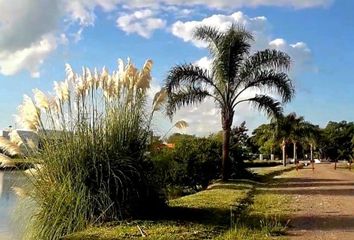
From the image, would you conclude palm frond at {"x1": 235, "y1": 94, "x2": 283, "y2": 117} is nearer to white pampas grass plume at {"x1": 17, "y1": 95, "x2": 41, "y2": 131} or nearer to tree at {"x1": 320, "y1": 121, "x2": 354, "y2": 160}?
white pampas grass plume at {"x1": 17, "y1": 95, "x2": 41, "y2": 131}

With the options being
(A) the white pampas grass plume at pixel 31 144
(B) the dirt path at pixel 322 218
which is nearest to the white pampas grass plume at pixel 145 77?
(A) the white pampas grass plume at pixel 31 144

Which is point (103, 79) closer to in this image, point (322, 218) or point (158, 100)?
point (158, 100)

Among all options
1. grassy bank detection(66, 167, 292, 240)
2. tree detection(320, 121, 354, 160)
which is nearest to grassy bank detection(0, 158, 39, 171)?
grassy bank detection(66, 167, 292, 240)

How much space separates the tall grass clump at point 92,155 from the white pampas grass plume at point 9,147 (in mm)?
403

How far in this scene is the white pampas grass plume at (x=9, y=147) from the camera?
988 cm

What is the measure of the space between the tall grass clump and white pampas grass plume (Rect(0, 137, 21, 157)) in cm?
40

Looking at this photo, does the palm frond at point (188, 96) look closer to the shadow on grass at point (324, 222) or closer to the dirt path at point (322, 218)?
the dirt path at point (322, 218)

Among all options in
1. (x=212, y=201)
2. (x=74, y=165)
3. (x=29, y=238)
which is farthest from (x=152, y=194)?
(x=212, y=201)

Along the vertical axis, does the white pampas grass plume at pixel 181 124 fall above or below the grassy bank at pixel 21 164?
above

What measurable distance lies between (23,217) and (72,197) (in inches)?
54.4

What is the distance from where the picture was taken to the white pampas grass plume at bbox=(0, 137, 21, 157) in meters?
9.88

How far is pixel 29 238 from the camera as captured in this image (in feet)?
30.5

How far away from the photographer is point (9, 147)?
991cm

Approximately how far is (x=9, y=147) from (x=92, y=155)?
64.5 inches
